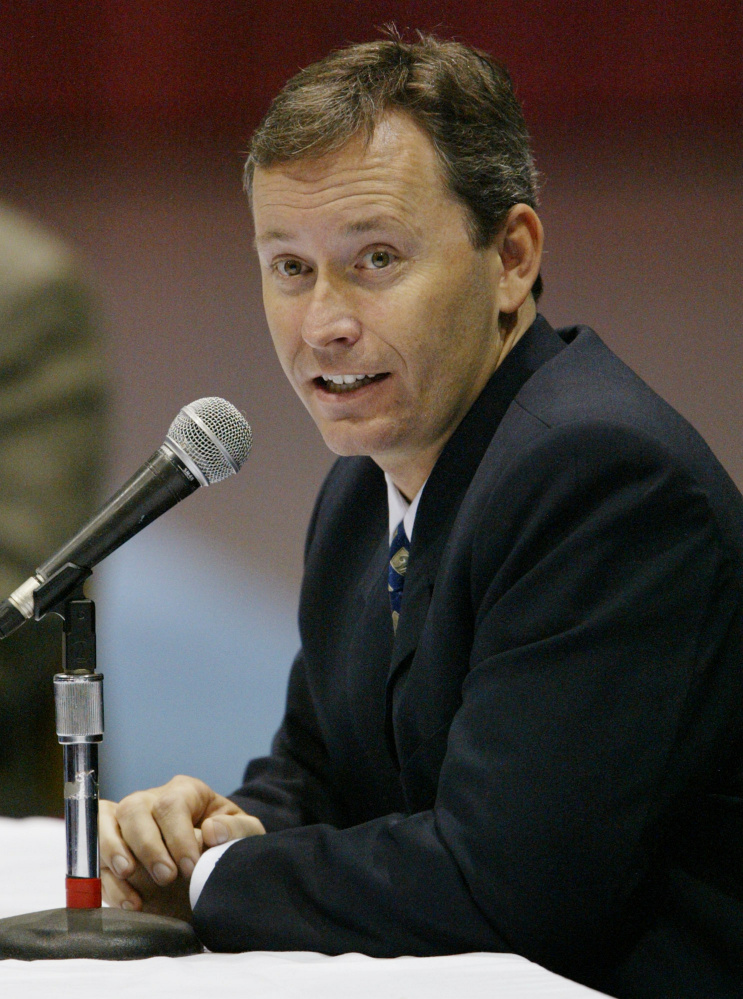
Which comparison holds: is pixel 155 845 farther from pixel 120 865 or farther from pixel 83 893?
pixel 83 893

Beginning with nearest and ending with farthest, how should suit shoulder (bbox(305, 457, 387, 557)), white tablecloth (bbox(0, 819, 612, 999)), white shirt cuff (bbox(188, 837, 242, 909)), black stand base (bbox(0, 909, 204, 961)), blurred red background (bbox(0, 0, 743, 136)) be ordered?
white tablecloth (bbox(0, 819, 612, 999)), black stand base (bbox(0, 909, 204, 961)), white shirt cuff (bbox(188, 837, 242, 909)), suit shoulder (bbox(305, 457, 387, 557)), blurred red background (bbox(0, 0, 743, 136))

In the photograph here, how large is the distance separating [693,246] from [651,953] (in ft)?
6.56

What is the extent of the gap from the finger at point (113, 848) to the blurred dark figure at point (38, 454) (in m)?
0.75

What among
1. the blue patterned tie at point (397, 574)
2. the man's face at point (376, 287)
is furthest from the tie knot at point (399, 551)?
the man's face at point (376, 287)

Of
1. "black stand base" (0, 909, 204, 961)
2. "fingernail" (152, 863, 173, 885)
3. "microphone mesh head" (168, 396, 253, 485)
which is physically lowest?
"black stand base" (0, 909, 204, 961)

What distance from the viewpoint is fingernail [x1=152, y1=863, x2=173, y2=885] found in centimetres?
132

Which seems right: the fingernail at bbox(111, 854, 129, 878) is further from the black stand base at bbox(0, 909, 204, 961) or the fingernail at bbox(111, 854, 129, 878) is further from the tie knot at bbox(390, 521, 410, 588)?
the tie knot at bbox(390, 521, 410, 588)

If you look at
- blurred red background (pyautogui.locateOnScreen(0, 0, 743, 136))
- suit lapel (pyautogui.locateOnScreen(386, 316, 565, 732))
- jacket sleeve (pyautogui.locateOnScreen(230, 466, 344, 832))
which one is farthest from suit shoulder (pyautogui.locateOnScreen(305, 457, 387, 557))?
blurred red background (pyautogui.locateOnScreen(0, 0, 743, 136))

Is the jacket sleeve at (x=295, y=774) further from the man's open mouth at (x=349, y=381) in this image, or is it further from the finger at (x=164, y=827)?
the man's open mouth at (x=349, y=381)

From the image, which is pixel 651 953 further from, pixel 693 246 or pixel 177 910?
pixel 693 246

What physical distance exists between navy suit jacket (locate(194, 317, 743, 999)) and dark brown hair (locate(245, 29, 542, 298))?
0.27 metres

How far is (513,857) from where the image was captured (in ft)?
3.54

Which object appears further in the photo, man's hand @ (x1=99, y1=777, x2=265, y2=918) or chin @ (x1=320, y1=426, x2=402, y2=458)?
chin @ (x1=320, y1=426, x2=402, y2=458)

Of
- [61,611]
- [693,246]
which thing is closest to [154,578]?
[693,246]
